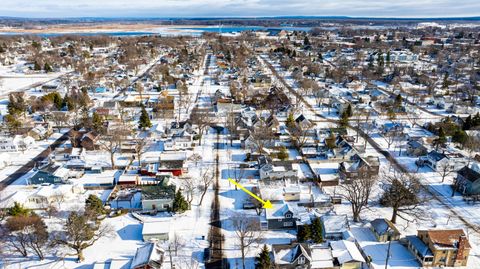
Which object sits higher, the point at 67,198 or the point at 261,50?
the point at 261,50

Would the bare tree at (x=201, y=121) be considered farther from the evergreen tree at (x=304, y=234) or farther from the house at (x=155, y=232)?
the evergreen tree at (x=304, y=234)

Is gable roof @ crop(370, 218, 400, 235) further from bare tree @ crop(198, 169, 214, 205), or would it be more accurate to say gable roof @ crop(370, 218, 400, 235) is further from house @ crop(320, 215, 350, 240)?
bare tree @ crop(198, 169, 214, 205)

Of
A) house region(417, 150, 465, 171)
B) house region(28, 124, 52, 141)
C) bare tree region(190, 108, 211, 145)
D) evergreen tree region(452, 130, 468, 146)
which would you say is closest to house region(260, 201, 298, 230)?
house region(417, 150, 465, 171)

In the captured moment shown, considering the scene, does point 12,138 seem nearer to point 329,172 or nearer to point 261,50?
point 329,172

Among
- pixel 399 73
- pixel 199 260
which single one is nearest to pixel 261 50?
pixel 399 73

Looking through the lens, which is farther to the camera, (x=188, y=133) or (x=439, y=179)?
(x=188, y=133)

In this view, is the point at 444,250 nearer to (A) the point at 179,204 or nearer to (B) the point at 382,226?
(B) the point at 382,226
